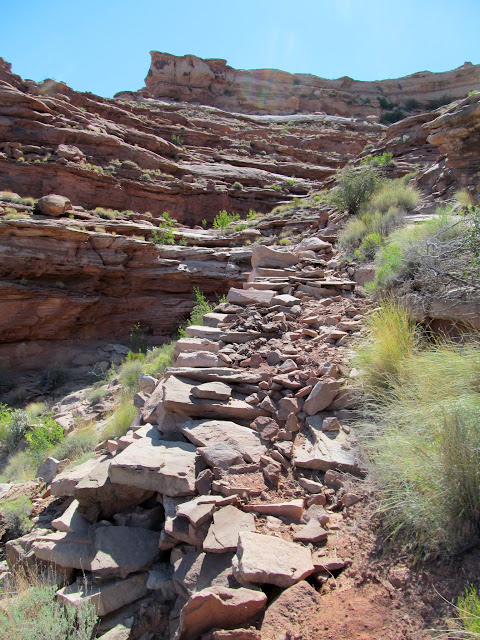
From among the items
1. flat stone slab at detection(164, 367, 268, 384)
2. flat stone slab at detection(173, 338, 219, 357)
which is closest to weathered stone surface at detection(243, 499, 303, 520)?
flat stone slab at detection(164, 367, 268, 384)

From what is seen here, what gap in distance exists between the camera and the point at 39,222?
1272 centimetres

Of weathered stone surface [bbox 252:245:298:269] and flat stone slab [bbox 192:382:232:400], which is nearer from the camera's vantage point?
flat stone slab [bbox 192:382:232:400]

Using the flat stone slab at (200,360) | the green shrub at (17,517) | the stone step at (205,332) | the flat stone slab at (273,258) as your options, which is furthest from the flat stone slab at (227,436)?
the flat stone slab at (273,258)

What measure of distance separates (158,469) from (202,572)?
3.07 ft

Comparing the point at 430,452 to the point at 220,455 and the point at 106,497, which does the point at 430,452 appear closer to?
the point at 220,455

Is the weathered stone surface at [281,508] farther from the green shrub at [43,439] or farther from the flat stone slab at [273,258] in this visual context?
the flat stone slab at [273,258]

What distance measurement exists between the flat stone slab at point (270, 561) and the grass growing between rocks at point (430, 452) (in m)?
0.54

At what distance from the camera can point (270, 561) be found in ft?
7.23

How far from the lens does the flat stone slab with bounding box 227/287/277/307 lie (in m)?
6.21

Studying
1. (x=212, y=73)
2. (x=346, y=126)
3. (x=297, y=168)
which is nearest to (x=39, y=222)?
(x=297, y=168)

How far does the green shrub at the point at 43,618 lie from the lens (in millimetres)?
2332

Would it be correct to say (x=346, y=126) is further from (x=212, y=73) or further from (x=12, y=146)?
(x=12, y=146)

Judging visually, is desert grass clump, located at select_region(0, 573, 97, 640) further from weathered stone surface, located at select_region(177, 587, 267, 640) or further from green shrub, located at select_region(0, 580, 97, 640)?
weathered stone surface, located at select_region(177, 587, 267, 640)

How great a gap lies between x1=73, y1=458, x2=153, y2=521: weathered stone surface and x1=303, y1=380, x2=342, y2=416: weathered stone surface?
61.5 inches
